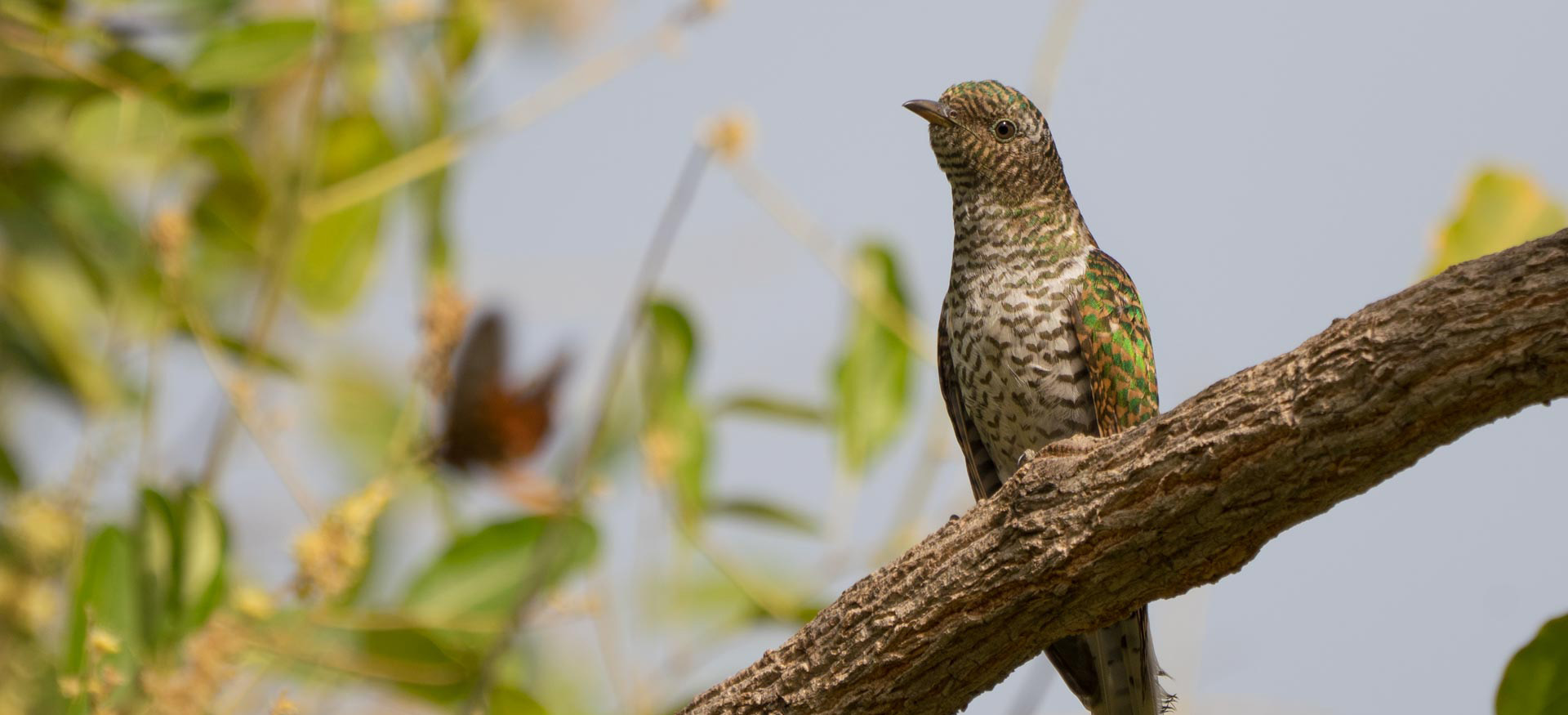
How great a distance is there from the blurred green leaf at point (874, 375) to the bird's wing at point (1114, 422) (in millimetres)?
1062

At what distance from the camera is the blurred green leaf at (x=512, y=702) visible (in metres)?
3.96

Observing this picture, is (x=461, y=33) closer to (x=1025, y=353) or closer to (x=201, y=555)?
(x=201, y=555)

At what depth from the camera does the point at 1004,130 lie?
3850mm

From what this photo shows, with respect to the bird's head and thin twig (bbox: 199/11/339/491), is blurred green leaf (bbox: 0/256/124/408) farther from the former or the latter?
the bird's head

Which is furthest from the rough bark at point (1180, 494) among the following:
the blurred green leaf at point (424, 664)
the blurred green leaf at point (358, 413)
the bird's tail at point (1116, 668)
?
the blurred green leaf at point (358, 413)

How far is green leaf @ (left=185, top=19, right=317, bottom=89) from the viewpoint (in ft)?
14.3

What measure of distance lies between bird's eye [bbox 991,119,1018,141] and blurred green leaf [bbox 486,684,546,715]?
188 centimetres

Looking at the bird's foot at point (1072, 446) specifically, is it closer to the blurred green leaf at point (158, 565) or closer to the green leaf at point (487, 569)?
the green leaf at point (487, 569)

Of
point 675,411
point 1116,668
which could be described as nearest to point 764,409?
point 675,411

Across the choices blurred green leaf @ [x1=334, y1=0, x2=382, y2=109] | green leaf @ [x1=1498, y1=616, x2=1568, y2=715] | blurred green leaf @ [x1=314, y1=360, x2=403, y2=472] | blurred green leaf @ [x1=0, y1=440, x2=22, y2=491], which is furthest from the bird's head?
blurred green leaf @ [x1=0, y1=440, x2=22, y2=491]

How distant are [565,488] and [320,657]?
2.58 feet

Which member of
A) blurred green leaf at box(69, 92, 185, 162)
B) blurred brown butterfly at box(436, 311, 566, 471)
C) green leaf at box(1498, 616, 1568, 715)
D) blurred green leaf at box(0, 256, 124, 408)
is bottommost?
green leaf at box(1498, 616, 1568, 715)

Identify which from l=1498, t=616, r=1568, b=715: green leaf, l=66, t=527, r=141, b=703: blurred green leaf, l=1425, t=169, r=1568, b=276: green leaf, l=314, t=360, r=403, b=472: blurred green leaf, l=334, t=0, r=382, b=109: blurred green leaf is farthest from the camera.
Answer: l=314, t=360, r=403, b=472: blurred green leaf

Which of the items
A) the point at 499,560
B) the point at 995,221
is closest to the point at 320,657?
the point at 499,560
